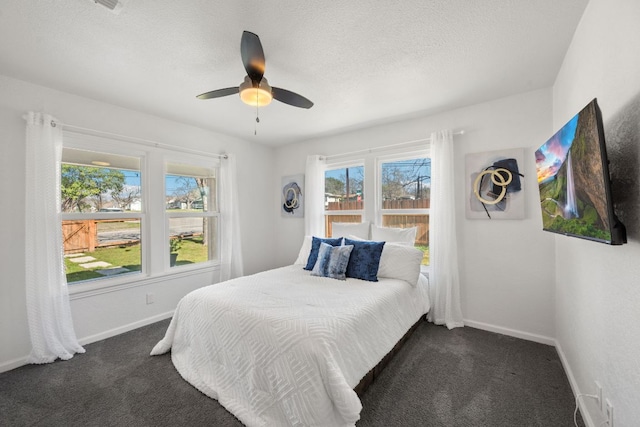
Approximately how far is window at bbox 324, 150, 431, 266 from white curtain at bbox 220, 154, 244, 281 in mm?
1379

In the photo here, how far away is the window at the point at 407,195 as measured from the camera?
329 cm

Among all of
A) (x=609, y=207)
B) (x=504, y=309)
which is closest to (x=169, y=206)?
(x=609, y=207)

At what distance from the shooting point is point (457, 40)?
1794 mm

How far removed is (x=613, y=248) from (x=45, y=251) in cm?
399

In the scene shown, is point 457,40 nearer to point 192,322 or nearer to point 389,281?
point 389,281

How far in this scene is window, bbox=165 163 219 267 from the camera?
342 centimetres

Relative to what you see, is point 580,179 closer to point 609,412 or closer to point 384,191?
point 609,412

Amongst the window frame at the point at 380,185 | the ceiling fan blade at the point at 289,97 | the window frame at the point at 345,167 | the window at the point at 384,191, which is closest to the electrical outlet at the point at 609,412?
the window at the point at 384,191

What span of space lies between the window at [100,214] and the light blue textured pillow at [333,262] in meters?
2.20

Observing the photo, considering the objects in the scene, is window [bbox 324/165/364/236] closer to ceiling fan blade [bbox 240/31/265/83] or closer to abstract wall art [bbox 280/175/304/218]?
abstract wall art [bbox 280/175/304/218]

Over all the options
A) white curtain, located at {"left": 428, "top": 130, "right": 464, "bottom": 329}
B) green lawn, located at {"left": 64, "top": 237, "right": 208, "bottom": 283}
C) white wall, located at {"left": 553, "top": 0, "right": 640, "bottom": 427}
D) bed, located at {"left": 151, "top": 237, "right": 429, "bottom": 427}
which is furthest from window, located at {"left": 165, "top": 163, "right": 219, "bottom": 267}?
white wall, located at {"left": 553, "top": 0, "right": 640, "bottom": 427}

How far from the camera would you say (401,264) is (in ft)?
8.82

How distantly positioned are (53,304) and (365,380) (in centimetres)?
278

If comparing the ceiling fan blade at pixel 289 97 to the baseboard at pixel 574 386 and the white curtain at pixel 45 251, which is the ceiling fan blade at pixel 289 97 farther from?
the baseboard at pixel 574 386
